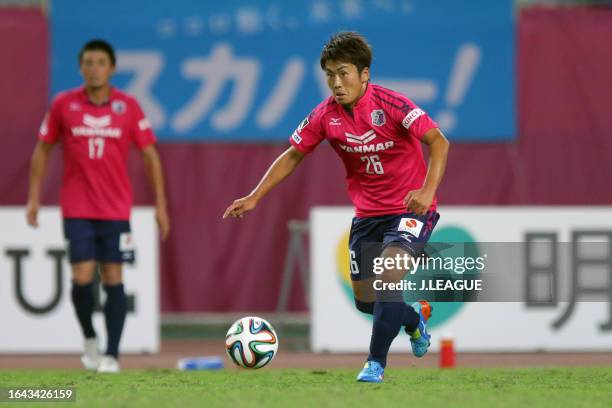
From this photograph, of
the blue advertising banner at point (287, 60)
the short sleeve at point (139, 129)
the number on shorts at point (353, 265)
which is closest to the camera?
the number on shorts at point (353, 265)

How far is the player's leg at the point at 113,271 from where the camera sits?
890 centimetres

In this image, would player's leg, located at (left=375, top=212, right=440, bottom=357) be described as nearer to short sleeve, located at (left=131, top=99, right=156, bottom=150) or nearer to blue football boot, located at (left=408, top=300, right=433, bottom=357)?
blue football boot, located at (left=408, top=300, right=433, bottom=357)

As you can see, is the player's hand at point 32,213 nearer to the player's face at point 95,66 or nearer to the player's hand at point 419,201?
the player's face at point 95,66

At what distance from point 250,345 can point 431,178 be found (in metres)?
1.42

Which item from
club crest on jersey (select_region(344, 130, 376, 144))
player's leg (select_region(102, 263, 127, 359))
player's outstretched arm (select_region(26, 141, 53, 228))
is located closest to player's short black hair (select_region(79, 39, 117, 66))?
player's outstretched arm (select_region(26, 141, 53, 228))

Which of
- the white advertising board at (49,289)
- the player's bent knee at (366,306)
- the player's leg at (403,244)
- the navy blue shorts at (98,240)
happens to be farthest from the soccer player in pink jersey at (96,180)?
the player's leg at (403,244)

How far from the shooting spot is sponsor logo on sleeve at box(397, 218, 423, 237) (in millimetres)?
7094

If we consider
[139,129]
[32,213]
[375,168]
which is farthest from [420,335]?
[32,213]

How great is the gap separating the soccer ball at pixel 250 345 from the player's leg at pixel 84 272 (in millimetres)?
1974

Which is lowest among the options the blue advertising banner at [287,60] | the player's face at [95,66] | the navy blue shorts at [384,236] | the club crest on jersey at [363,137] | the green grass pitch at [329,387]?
the green grass pitch at [329,387]

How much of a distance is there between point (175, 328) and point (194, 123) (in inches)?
80.7

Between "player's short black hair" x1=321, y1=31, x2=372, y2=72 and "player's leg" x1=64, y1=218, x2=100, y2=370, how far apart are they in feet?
8.46

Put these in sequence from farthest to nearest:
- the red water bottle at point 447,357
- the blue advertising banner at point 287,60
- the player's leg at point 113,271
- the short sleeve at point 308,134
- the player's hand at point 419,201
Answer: the blue advertising banner at point 287,60, the red water bottle at point 447,357, the player's leg at point 113,271, the short sleeve at point 308,134, the player's hand at point 419,201

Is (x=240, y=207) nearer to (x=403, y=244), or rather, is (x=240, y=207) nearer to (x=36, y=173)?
(x=403, y=244)
